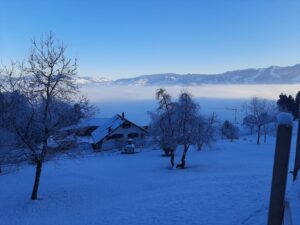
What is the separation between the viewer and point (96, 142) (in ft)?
202

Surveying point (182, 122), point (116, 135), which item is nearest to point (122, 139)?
point (116, 135)

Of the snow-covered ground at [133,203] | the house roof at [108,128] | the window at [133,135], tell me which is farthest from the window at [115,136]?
the snow-covered ground at [133,203]

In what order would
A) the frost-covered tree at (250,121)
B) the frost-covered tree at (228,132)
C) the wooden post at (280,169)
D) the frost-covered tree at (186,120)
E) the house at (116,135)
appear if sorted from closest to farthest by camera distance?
the wooden post at (280,169)
the frost-covered tree at (186,120)
the house at (116,135)
the frost-covered tree at (250,121)
the frost-covered tree at (228,132)

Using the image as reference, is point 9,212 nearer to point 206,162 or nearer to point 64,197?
point 64,197

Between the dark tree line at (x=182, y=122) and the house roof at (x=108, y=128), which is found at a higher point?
the dark tree line at (x=182, y=122)

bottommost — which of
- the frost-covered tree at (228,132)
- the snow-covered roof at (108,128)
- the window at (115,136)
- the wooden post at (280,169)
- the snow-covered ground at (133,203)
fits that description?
the frost-covered tree at (228,132)

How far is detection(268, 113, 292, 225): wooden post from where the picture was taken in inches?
130

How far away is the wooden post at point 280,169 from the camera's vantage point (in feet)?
10.8

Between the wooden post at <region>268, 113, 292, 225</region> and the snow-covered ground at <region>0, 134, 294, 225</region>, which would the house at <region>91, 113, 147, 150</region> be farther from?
the wooden post at <region>268, 113, 292, 225</region>

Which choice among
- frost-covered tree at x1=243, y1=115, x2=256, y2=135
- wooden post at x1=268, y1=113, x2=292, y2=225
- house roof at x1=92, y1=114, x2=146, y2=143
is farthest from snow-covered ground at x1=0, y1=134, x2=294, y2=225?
frost-covered tree at x1=243, y1=115, x2=256, y2=135

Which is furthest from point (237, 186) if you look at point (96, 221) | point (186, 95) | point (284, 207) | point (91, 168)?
point (91, 168)

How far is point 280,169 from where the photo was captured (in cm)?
341

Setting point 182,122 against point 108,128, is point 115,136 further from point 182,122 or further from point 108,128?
point 182,122

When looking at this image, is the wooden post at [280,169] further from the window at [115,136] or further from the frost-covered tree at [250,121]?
the frost-covered tree at [250,121]
